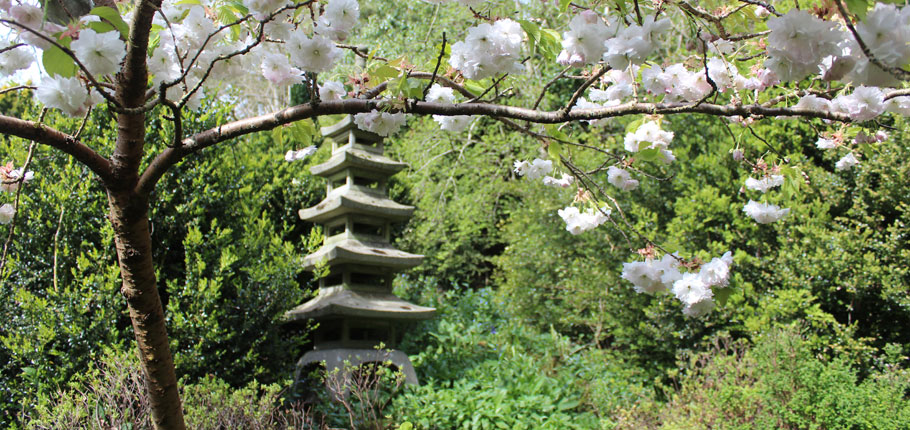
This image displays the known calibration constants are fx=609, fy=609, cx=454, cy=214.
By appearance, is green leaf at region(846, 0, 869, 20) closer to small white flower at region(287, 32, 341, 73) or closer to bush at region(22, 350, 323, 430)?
small white flower at region(287, 32, 341, 73)

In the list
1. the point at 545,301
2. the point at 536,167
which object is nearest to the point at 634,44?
the point at 536,167

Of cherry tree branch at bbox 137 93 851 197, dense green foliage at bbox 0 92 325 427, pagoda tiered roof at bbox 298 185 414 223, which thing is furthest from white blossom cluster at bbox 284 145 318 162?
pagoda tiered roof at bbox 298 185 414 223

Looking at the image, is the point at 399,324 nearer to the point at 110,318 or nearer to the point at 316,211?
the point at 316,211

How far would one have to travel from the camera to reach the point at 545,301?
5973mm

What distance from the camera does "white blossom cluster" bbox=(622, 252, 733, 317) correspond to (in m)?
1.41

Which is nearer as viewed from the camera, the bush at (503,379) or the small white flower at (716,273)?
the small white flower at (716,273)

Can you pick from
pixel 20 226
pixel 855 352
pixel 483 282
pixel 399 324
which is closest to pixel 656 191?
pixel 855 352

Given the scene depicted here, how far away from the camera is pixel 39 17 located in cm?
114

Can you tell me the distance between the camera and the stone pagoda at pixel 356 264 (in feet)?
13.6

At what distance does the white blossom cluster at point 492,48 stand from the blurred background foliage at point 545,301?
0.52 metres

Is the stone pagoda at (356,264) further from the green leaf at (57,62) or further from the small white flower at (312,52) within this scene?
the green leaf at (57,62)

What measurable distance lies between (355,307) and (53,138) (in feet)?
9.30

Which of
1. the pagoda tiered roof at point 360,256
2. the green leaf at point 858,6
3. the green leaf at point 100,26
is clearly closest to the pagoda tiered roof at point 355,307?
the pagoda tiered roof at point 360,256

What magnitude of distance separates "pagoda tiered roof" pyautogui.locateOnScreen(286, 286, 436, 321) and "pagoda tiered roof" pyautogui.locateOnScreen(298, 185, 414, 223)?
1.83 feet
